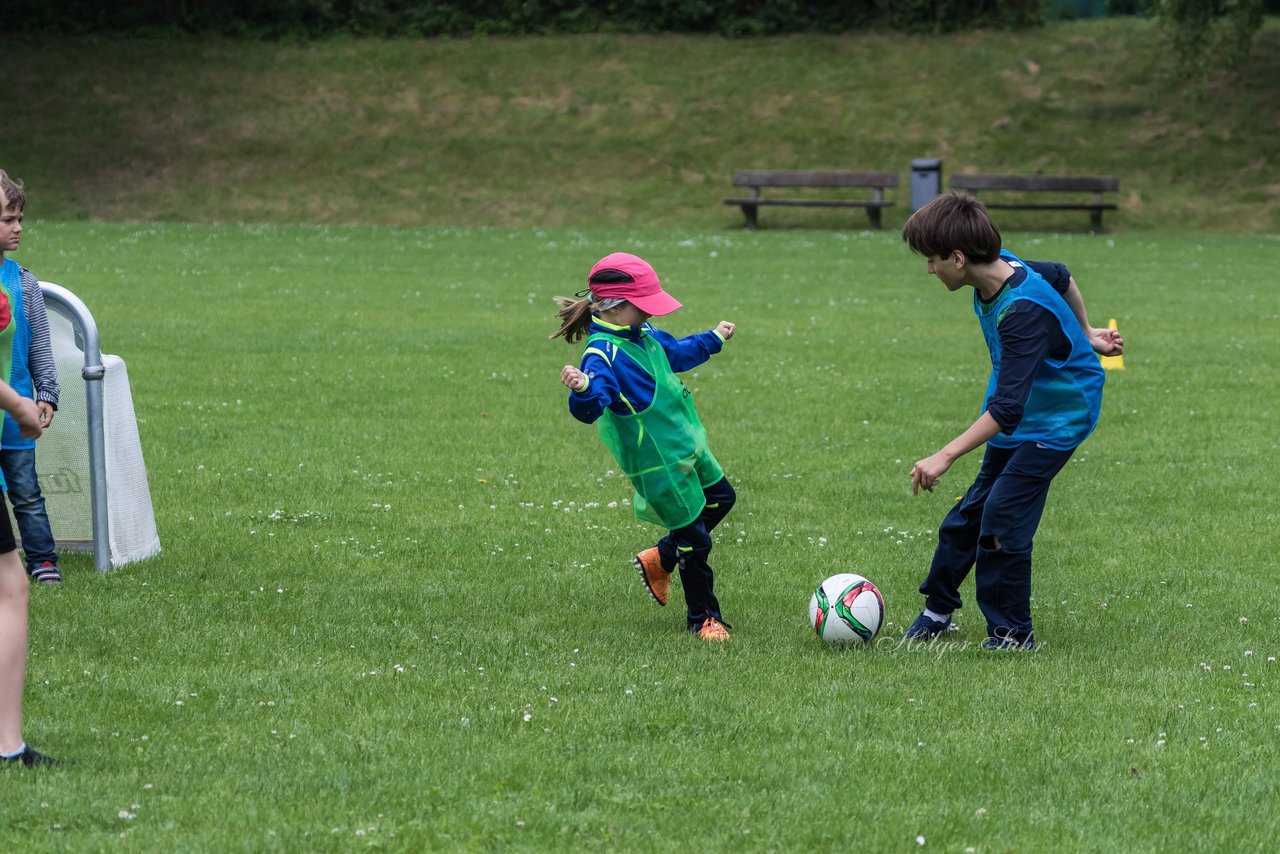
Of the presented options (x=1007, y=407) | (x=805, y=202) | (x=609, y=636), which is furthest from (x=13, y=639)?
(x=805, y=202)

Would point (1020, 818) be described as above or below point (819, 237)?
above

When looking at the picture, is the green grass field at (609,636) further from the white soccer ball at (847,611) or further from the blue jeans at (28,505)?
the blue jeans at (28,505)

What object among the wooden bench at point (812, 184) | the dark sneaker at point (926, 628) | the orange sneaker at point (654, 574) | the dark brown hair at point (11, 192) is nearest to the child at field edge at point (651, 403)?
the orange sneaker at point (654, 574)

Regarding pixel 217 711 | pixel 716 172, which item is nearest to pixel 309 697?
pixel 217 711

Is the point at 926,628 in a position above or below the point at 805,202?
above

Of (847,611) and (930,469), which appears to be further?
(847,611)

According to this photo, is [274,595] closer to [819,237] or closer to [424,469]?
[424,469]

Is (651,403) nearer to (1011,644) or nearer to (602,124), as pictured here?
(1011,644)

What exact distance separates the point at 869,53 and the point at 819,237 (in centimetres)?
1224

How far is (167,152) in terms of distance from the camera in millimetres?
37469

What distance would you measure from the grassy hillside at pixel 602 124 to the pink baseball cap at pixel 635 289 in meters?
26.5

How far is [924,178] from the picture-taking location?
3262 cm

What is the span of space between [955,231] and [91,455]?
4.24m

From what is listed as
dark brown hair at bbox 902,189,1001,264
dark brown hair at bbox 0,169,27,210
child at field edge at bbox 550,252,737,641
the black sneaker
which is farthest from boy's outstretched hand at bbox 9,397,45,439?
dark brown hair at bbox 902,189,1001,264
